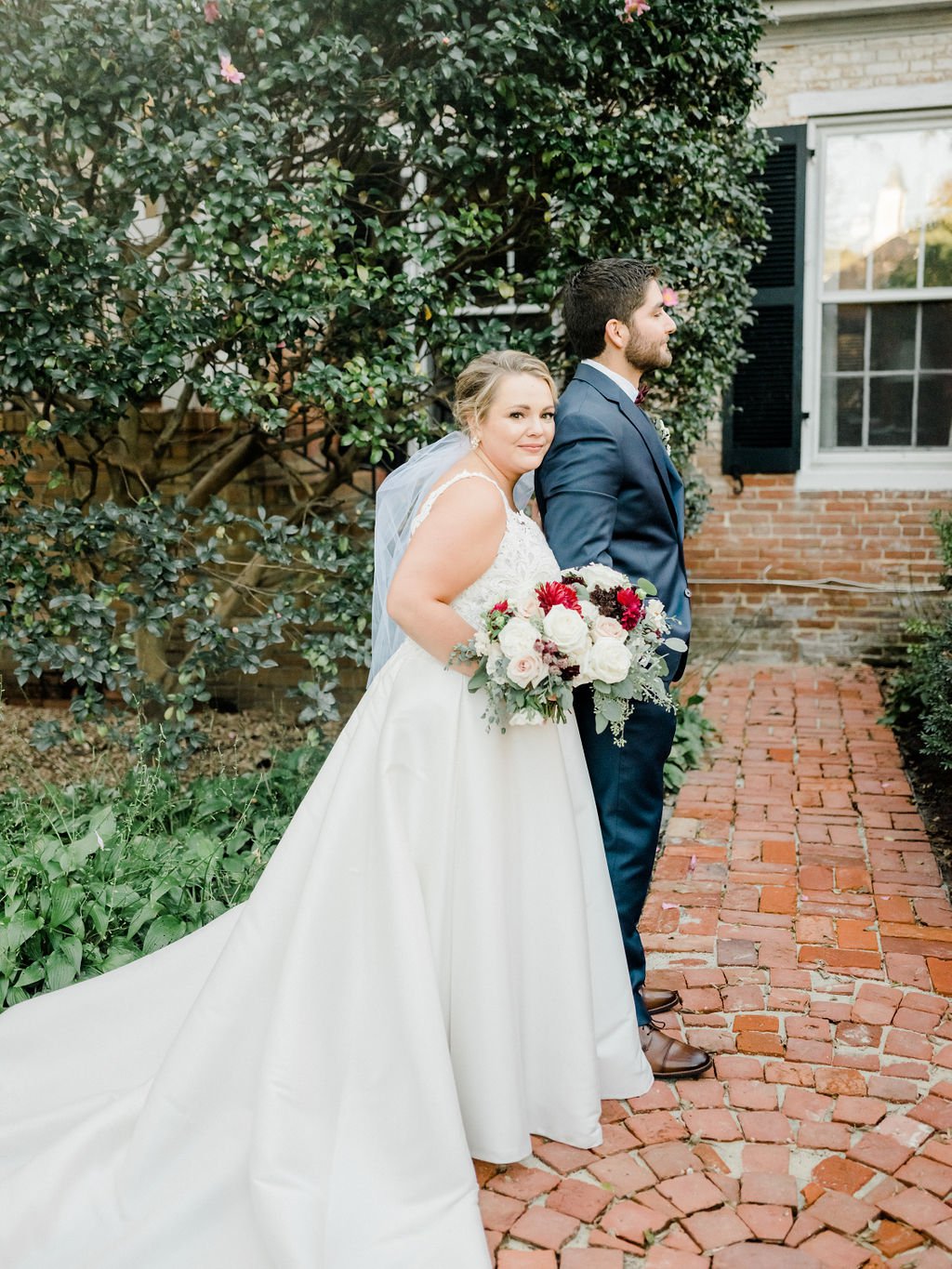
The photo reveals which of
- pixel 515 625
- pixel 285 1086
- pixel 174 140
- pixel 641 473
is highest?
pixel 174 140

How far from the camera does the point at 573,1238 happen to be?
2.33 meters

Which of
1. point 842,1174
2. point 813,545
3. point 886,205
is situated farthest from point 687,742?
point 886,205

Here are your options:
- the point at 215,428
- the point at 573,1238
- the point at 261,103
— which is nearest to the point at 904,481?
the point at 215,428

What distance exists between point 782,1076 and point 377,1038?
1.19 meters

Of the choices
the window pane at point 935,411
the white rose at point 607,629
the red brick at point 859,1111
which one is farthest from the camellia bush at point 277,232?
the window pane at point 935,411

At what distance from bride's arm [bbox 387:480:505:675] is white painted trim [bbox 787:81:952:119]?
Answer: 5.97m

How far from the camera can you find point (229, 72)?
12.4 feet

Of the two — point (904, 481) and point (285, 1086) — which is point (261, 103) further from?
point (904, 481)

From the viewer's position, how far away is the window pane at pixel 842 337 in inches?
297

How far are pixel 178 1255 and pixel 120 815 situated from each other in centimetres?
240

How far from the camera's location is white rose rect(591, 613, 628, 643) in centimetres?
239

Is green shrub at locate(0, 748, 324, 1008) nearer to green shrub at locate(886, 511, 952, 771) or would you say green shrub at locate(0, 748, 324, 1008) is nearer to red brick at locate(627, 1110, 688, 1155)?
red brick at locate(627, 1110, 688, 1155)

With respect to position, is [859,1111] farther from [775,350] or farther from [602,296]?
[775,350]

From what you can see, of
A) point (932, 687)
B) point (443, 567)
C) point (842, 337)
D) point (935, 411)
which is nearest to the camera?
point (443, 567)
